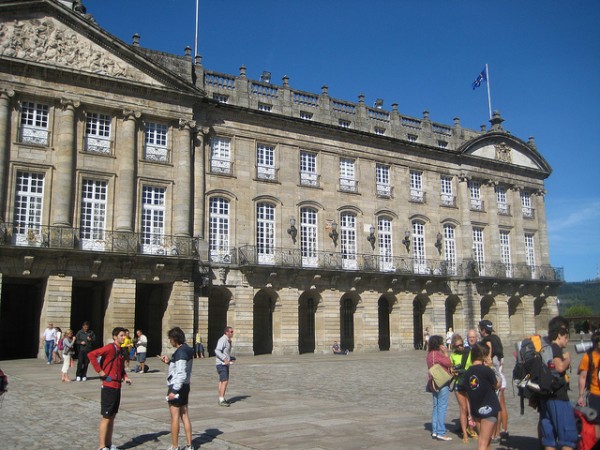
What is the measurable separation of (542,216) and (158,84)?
98.6 feet

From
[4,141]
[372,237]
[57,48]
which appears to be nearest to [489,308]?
[372,237]

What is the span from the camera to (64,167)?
27141mm

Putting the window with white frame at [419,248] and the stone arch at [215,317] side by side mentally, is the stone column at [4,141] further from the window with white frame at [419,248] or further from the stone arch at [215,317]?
the window with white frame at [419,248]

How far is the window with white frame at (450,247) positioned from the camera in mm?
39812

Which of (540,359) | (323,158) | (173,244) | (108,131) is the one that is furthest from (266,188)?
(540,359)

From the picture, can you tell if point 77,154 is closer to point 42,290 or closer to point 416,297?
point 42,290

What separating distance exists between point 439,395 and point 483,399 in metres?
1.79

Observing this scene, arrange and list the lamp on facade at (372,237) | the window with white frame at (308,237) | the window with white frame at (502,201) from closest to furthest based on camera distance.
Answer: the window with white frame at (308,237)
the lamp on facade at (372,237)
the window with white frame at (502,201)

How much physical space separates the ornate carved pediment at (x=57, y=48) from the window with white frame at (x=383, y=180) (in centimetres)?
1546

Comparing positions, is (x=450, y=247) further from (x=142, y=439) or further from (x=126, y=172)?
(x=142, y=439)

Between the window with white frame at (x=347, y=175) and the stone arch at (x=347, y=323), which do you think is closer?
the window with white frame at (x=347, y=175)

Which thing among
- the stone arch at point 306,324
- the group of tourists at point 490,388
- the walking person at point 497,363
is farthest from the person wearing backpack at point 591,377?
the stone arch at point 306,324

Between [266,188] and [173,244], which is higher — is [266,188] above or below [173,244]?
above

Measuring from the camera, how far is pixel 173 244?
2892 centimetres
